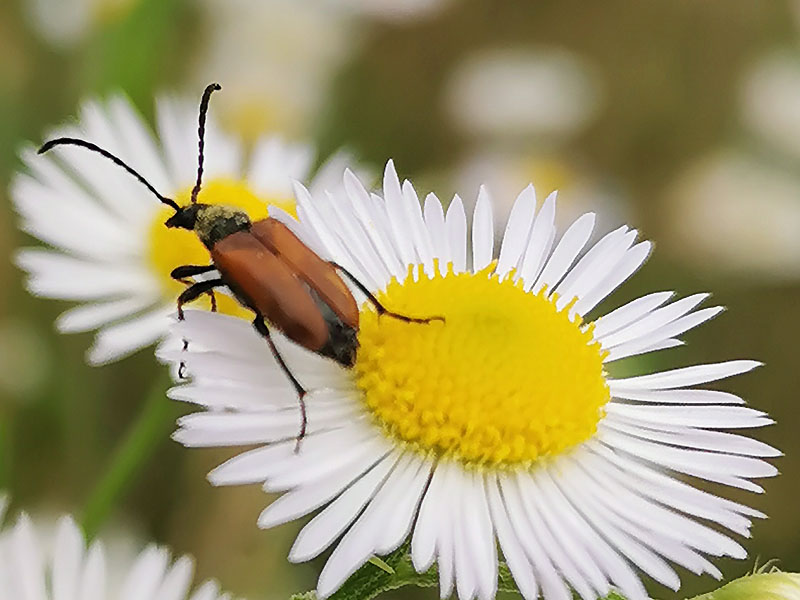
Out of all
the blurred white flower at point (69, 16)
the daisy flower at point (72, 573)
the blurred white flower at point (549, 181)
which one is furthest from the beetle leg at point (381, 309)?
the blurred white flower at point (549, 181)

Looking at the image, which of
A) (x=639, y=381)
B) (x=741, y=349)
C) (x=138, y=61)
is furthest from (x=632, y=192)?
(x=639, y=381)

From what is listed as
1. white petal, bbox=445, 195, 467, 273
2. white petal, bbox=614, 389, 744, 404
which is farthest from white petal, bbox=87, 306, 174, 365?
white petal, bbox=614, 389, 744, 404

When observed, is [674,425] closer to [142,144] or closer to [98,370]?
[142,144]

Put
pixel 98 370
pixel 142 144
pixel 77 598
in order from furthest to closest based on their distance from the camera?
1. pixel 98 370
2. pixel 142 144
3. pixel 77 598

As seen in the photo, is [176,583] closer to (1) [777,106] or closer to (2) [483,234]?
(2) [483,234]

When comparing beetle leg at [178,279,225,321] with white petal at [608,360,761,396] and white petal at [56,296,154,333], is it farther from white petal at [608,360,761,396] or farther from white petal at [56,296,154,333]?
white petal at [608,360,761,396]
